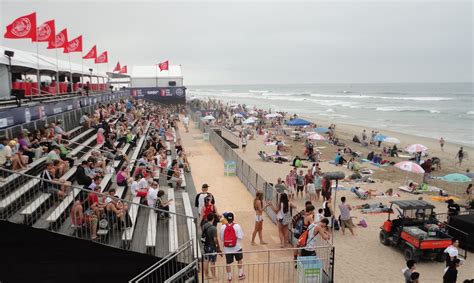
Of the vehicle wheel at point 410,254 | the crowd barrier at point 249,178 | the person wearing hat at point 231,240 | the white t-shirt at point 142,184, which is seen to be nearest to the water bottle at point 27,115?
the white t-shirt at point 142,184

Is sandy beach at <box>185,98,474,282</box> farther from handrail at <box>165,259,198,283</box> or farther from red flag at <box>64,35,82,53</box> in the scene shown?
red flag at <box>64,35,82,53</box>

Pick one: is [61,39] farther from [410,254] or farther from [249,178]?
[410,254]

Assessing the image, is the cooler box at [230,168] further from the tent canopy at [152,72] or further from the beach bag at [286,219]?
the tent canopy at [152,72]

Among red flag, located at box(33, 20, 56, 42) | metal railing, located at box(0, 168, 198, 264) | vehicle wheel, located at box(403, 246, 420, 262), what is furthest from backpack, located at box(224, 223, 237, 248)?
red flag, located at box(33, 20, 56, 42)

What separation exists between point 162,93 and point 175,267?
5512 cm

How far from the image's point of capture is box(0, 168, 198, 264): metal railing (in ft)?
28.2

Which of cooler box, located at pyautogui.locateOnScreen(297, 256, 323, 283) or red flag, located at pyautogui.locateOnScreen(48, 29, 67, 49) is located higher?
red flag, located at pyautogui.locateOnScreen(48, 29, 67, 49)

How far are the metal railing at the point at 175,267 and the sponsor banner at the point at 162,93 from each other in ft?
178

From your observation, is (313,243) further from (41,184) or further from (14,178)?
(14,178)

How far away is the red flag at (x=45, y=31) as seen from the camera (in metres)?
20.2

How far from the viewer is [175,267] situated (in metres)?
9.01

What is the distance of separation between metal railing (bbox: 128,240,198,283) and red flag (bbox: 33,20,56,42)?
16.6 meters

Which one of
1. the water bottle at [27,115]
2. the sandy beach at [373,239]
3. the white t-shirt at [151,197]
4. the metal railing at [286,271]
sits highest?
the water bottle at [27,115]

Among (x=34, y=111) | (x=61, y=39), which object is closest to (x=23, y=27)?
(x=34, y=111)
